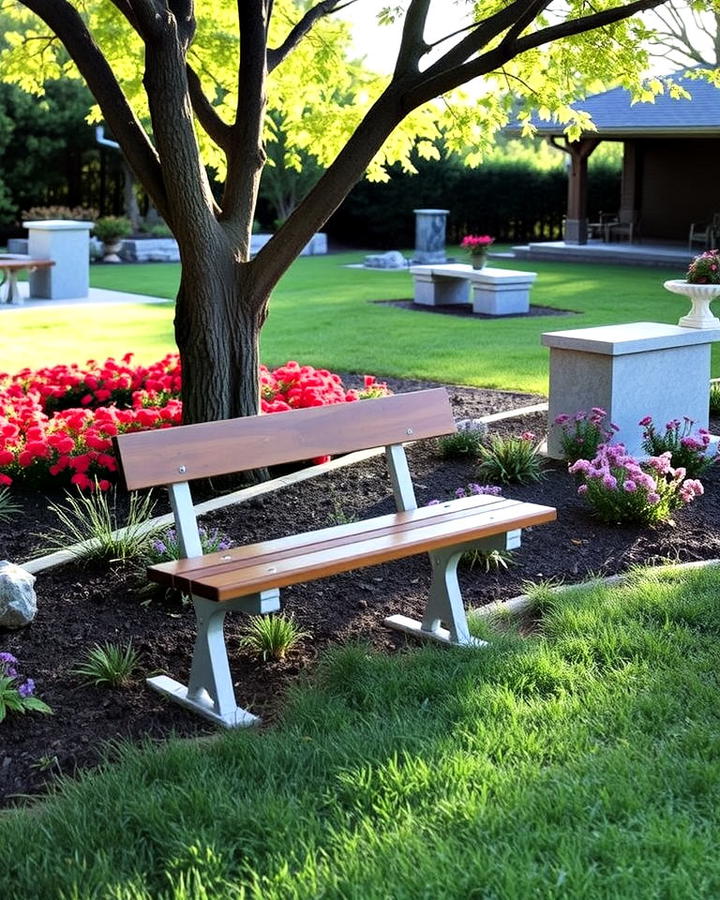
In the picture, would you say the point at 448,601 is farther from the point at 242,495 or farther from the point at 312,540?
the point at 242,495

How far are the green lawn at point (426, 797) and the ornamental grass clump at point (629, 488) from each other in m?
1.84

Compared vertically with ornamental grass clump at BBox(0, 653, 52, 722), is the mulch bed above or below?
above

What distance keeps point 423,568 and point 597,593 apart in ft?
3.12

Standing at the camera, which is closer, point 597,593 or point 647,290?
point 597,593

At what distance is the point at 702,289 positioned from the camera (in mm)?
8344

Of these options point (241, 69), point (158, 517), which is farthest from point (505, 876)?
point (241, 69)

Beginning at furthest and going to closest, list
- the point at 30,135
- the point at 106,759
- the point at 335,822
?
1. the point at 30,135
2. the point at 106,759
3. the point at 335,822

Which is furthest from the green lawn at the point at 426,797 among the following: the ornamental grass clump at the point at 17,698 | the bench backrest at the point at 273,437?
the bench backrest at the point at 273,437

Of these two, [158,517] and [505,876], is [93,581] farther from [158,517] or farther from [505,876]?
[505,876]

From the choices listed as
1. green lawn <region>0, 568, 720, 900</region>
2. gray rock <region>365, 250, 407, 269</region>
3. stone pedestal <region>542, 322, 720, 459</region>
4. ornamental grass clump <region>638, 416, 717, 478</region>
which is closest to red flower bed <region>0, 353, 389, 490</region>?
stone pedestal <region>542, 322, 720, 459</region>

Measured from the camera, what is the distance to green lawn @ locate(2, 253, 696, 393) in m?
11.8

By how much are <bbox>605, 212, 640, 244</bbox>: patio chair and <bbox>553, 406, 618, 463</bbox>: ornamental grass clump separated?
23.2 metres

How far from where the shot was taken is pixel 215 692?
13.1 ft

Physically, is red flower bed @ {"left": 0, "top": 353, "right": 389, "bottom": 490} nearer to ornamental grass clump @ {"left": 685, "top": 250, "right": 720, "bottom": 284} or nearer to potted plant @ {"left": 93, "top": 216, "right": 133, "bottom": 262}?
ornamental grass clump @ {"left": 685, "top": 250, "right": 720, "bottom": 284}
